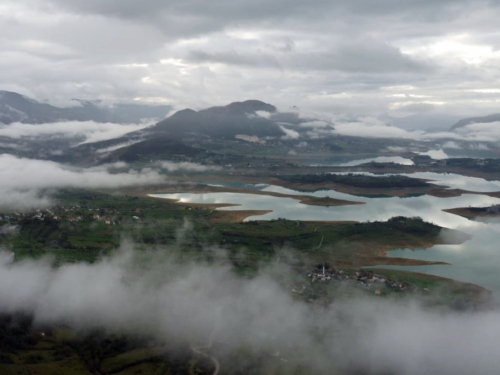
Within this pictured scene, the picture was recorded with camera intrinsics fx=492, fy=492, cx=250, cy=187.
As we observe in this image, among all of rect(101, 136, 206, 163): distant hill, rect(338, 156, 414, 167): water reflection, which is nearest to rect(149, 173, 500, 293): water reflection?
rect(338, 156, 414, 167): water reflection

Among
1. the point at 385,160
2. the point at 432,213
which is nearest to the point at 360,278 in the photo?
the point at 432,213

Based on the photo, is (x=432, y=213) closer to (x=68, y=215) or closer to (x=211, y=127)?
(x=68, y=215)

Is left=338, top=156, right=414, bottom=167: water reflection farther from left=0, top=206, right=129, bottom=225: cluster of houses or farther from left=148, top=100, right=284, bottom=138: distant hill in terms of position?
left=0, top=206, right=129, bottom=225: cluster of houses

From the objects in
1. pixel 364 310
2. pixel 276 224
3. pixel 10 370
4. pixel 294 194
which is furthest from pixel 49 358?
pixel 294 194

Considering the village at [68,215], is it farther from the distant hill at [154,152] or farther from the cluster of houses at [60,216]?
the distant hill at [154,152]

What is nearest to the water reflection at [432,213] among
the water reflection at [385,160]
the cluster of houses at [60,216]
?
the cluster of houses at [60,216]

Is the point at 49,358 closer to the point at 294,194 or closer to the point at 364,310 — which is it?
the point at 364,310
